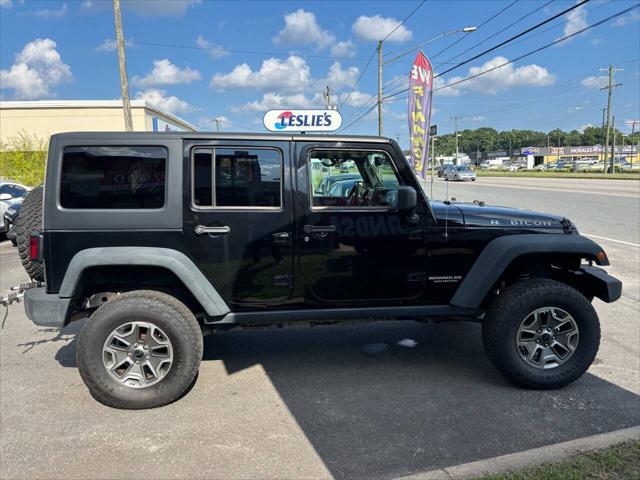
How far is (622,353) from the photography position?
175 inches

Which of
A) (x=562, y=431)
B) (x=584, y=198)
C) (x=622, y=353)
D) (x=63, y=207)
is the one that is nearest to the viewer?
(x=562, y=431)

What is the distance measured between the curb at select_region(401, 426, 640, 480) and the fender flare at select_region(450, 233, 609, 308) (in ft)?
3.83

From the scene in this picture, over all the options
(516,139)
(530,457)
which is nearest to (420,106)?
(530,457)

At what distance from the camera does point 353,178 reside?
159 inches

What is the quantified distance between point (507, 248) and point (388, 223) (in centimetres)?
91

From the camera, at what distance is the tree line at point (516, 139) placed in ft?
426

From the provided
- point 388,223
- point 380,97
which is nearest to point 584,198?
point 380,97

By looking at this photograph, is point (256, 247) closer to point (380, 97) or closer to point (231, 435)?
point (231, 435)

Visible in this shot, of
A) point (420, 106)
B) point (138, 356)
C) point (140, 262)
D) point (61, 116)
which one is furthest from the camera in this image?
point (61, 116)

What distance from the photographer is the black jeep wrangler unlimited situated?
354 cm

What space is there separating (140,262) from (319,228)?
1301 mm

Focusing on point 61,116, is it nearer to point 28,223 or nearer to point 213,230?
point 28,223

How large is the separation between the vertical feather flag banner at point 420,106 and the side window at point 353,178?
8927mm

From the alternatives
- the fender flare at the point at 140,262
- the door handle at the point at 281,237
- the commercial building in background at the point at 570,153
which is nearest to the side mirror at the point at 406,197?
the door handle at the point at 281,237
